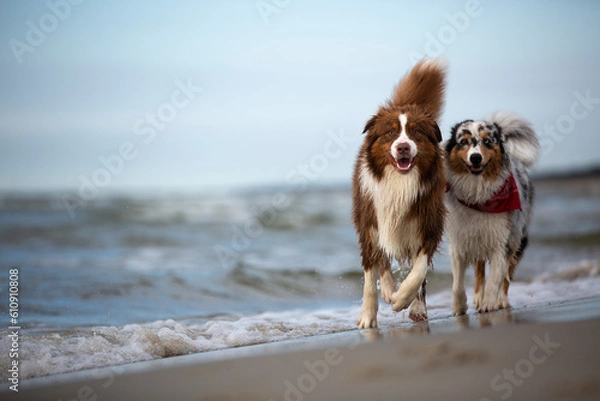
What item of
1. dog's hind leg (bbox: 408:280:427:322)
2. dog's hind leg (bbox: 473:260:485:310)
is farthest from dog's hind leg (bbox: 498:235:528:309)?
dog's hind leg (bbox: 408:280:427:322)

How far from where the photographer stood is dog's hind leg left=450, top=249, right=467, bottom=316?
7.45m

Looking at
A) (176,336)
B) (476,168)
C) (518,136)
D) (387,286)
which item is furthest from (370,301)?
(518,136)

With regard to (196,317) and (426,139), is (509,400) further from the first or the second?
(196,317)

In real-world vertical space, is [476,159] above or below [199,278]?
above

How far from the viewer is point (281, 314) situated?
8773 mm

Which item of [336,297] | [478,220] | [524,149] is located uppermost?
[524,149]

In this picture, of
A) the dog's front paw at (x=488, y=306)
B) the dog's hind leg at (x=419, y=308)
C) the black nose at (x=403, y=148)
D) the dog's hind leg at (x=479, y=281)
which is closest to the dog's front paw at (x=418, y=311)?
the dog's hind leg at (x=419, y=308)

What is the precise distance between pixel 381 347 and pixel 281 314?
3.75 m

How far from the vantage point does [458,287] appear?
747 centimetres

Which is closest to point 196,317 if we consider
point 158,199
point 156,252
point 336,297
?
point 336,297

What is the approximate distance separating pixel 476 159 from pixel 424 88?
30.4 inches

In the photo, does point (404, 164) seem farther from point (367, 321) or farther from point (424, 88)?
point (367, 321)

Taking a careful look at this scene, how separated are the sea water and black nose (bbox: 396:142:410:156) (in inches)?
41.9

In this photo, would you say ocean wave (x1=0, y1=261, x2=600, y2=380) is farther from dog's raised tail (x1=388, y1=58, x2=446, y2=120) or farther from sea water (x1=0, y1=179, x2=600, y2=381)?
dog's raised tail (x1=388, y1=58, x2=446, y2=120)
